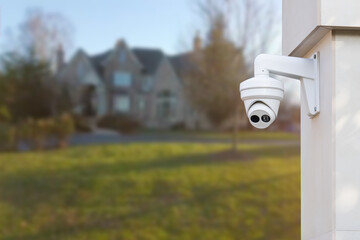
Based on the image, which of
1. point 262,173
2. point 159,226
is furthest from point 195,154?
point 159,226

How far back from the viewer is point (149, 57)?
1248cm

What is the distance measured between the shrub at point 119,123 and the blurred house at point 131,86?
13 cm

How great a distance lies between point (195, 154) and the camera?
1133cm

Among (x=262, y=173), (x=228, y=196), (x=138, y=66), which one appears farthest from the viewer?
(x=138, y=66)

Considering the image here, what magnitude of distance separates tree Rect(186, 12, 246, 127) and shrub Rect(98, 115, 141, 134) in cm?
153

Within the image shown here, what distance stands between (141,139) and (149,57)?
180 centimetres

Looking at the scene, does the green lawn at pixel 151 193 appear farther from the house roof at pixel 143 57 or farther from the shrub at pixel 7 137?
the house roof at pixel 143 57

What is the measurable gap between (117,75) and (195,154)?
262cm

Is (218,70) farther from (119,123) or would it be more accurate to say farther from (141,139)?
(119,123)

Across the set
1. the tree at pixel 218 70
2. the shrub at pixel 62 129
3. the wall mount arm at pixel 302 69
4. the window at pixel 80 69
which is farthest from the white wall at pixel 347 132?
the window at pixel 80 69

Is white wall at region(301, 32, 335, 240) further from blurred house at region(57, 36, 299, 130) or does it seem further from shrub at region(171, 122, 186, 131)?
shrub at region(171, 122, 186, 131)

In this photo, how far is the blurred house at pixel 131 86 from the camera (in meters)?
12.2

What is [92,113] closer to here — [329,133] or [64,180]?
[64,180]

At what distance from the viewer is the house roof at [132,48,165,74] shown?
12.4 metres
